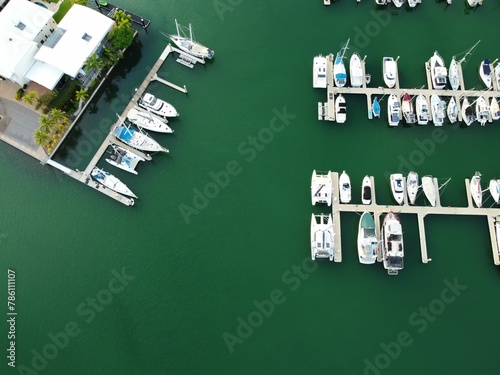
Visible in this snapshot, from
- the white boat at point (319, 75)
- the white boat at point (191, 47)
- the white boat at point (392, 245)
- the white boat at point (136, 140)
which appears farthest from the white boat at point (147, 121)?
the white boat at point (392, 245)

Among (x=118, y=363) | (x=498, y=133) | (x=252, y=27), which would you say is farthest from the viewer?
(x=252, y=27)

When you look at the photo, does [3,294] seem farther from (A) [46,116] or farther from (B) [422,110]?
(B) [422,110]

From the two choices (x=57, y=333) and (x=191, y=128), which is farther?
(x=191, y=128)

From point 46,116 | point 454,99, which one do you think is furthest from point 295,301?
point 46,116

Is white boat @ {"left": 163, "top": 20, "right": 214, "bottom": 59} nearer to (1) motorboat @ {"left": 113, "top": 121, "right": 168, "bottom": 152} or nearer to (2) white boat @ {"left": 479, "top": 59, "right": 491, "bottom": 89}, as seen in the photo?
(1) motorboat @ {"left": 113, "top": 121, "right": 168, "bottom": 152}

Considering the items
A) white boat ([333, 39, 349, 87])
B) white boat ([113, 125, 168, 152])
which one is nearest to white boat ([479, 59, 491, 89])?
white boat ([333, 39, 349, 87])

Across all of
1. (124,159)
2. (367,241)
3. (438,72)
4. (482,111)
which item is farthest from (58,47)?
(482,111)

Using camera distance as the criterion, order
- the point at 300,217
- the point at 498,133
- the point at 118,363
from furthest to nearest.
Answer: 1. the point at 498,133
2. the point at 300,217
3. the point at 118,363

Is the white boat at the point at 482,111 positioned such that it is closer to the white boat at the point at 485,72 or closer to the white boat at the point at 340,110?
the white boat at the point at 485,72
